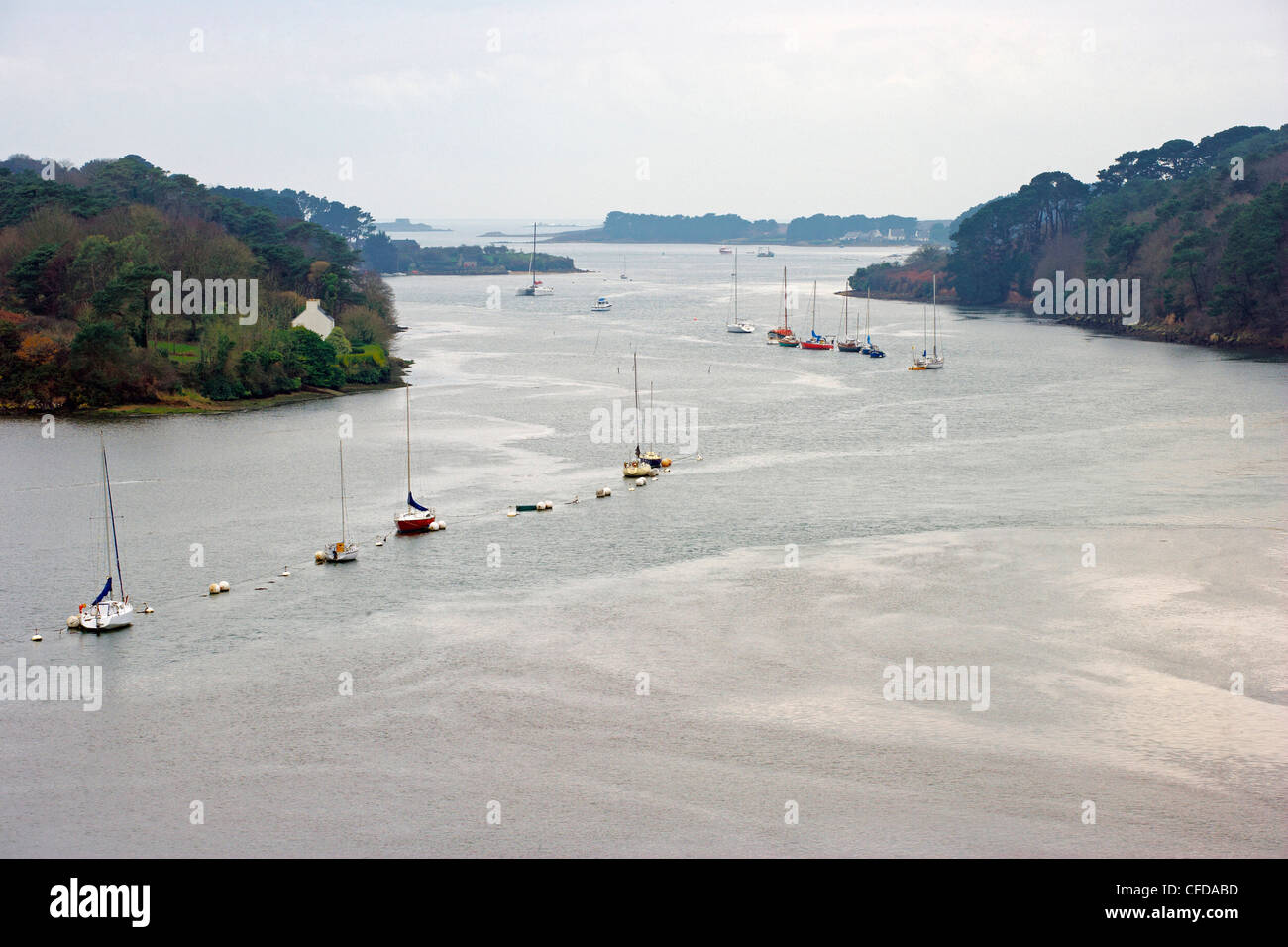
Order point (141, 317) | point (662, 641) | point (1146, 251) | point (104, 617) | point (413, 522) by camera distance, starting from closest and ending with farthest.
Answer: point (662, 641) → point (104, 617) → point (413, 522) → point (141, 317) → point (1146, 251)

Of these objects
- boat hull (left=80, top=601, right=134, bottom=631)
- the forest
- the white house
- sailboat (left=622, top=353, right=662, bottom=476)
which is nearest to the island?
sailboat (left=622, top=353, right=662, bottom=476)

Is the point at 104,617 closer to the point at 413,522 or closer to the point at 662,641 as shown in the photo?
the point at 413,522

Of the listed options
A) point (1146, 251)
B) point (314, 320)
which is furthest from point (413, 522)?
point (1146, 251)

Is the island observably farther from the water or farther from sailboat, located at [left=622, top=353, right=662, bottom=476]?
sailboat, located at [left=622, top=353, right=662, bottom=476]

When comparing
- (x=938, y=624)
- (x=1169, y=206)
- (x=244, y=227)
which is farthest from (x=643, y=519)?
(x=1169, y=206)

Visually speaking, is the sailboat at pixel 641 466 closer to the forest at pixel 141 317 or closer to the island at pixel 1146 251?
the forest at pixel 141 317
